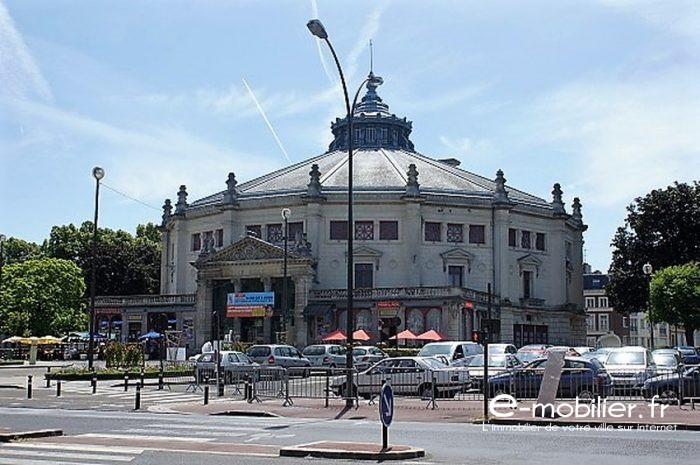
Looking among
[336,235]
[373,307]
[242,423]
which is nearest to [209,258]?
[336,235]

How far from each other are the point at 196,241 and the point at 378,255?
747 inches

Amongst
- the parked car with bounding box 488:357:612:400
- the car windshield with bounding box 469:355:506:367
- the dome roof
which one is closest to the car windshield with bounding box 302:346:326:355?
the car windshield with bounding box 469:355:506:367

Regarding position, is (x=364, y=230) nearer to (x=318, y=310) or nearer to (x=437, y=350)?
(x=318, y=310)

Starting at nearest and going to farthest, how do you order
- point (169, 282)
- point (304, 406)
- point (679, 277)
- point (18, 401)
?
point (304, 406)
point (18, 401)
point (679, 277)
point (169, 282)

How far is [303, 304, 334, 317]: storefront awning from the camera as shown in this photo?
236 ft

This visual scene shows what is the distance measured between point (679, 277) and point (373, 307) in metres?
22.4

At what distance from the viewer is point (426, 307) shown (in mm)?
68875

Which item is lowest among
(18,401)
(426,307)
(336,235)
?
(18,401)

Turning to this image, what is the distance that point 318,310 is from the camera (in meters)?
72.2

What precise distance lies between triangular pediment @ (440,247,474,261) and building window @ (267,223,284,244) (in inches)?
540

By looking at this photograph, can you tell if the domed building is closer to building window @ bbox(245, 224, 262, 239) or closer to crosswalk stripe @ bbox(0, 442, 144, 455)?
building window @ bbox(245, 224, 262, 239)

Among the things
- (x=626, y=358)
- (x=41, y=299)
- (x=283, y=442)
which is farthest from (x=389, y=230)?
(x=283, y=442)

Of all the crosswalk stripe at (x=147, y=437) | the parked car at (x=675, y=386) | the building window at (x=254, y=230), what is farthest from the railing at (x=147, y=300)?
the crosswalk stripe at (x=147, y=437)

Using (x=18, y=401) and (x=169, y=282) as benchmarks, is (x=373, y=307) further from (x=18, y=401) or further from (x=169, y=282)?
(x=18, y=401)
